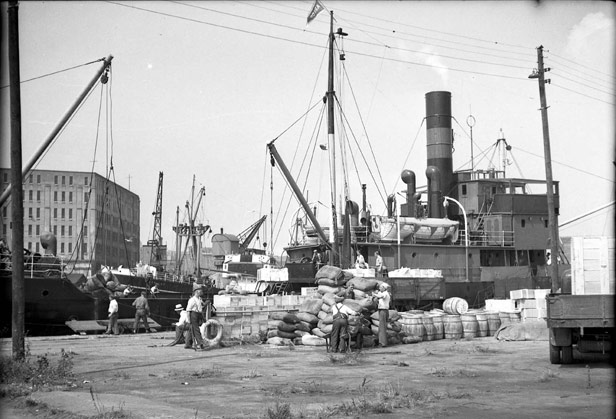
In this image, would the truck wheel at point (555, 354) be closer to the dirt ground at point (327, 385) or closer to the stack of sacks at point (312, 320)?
the dirt ground at point (327, 385)

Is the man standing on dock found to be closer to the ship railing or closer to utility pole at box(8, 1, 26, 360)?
utility pole at box(8, 1, 26, 360)

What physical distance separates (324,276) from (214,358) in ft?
17.0

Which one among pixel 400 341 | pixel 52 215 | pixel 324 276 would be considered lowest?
pixel 400 341

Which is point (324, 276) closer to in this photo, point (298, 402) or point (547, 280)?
point (298, 402)

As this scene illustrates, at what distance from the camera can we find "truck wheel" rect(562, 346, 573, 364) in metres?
15.0

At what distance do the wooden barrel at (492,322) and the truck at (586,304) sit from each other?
967 centimetres

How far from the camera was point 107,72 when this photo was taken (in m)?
32.1

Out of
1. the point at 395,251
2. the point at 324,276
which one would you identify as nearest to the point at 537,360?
the point at 324,276

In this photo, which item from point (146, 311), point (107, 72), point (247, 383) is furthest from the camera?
point (107, 72)

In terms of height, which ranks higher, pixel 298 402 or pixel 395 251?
pixel 395 251

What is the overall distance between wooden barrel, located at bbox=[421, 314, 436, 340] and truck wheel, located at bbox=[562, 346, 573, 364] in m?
7.72

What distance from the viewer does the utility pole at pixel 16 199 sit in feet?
48.0

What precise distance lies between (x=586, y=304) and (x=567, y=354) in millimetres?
1499

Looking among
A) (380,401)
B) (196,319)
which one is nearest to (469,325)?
(196,319)
